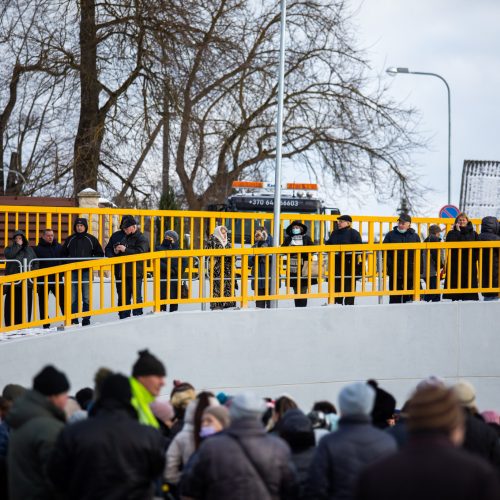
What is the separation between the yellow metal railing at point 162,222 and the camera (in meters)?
18.7

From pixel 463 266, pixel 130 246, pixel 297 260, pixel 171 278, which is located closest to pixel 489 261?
pixel 463 266

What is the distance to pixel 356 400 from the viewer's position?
6578mm

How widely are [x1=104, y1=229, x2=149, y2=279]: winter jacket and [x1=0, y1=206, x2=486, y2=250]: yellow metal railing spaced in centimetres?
200

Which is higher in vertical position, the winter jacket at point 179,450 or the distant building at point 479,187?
the distant building at point 479,187

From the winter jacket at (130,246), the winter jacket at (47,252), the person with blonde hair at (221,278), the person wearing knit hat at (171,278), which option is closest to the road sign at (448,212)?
the person with blonde hair at (221,278)

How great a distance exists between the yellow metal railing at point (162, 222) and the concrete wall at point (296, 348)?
2946mm

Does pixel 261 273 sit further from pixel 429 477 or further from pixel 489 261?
pixel 429 477

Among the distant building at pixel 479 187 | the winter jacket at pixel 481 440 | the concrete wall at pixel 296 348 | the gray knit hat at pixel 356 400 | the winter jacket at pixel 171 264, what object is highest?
the distant building at pixel 479 187

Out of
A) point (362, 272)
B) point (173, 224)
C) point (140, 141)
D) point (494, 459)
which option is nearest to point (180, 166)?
point (140, 141)

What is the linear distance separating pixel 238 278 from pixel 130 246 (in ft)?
4.78

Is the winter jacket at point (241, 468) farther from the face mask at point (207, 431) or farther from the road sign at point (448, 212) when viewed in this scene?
the road sign at point (448, 212)

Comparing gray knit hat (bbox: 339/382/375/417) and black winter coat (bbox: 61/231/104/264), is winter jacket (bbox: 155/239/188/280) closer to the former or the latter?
black winter coat (bbox: 61/231/104/264)

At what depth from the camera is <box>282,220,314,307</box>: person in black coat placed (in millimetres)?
15992

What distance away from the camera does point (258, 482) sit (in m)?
6.71
